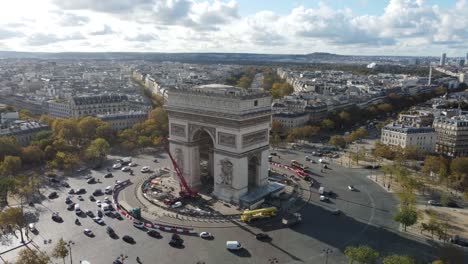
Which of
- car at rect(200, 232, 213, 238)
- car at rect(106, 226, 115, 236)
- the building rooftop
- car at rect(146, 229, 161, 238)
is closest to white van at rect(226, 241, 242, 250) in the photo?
car at rect(200, 232, 213, 238)

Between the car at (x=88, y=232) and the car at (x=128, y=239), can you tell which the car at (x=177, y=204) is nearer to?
the car at (x=128, y=239)

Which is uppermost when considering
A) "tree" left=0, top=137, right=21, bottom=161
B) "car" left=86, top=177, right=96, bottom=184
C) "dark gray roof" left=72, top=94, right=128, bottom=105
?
"dark gray roof" left=72, top=94, right=128, bottom=105

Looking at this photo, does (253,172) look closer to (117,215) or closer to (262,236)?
(262,236)

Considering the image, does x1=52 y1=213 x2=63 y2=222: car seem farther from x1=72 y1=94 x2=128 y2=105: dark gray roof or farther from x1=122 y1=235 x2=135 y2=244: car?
x1=72 y1=94 x2=128 y2=105: dark gray roof

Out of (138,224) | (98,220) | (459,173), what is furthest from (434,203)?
(98,220)

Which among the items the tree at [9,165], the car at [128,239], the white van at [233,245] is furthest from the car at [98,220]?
the tree at [9,165]
